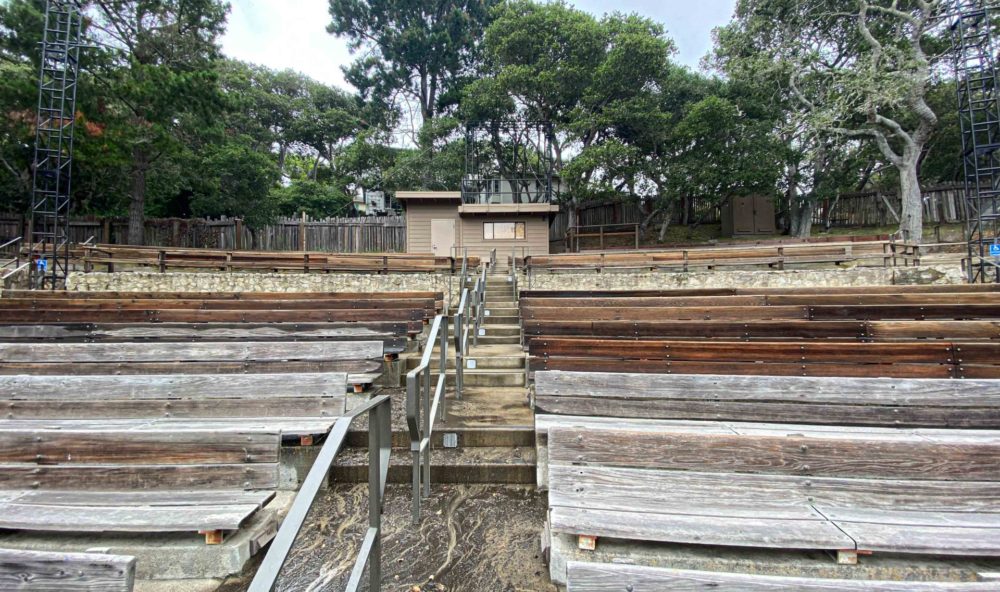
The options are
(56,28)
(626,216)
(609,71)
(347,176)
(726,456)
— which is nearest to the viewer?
(726,456)

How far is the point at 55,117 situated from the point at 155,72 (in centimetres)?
346

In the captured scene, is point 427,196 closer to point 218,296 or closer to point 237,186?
point 237,186

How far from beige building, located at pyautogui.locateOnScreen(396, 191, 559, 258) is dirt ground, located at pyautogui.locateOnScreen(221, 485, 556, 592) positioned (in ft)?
57.1

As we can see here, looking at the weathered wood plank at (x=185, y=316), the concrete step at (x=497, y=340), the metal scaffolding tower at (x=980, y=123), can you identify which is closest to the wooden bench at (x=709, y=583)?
the weathered wood plank at (x=185, y=316)

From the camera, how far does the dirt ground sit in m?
2.34

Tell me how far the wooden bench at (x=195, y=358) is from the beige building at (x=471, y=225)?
615 inches

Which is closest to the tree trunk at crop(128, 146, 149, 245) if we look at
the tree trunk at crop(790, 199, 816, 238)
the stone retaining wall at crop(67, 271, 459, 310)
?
the stone retaining wall at crop(67, 271, 459, 310)

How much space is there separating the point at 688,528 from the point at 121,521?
2.91m

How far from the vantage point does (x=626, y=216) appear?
82.6 feet

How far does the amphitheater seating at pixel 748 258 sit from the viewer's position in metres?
13.0

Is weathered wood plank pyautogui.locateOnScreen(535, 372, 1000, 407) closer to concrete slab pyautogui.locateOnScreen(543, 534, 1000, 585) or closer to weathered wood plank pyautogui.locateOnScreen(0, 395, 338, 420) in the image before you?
concrete slab pyautogui.locateOnScreen(543, 534, 1000, 585)

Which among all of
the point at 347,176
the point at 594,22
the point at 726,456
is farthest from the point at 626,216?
the point at 726,456

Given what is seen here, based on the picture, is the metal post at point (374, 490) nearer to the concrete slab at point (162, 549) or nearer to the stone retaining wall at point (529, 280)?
the concrete slab at point (162, 549)

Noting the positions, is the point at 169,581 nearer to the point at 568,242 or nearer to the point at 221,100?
the point at 221,100
